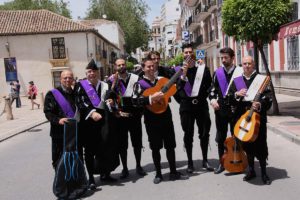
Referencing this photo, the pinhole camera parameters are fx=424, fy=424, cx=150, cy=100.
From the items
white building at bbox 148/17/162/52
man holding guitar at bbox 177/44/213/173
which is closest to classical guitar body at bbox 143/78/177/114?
man holding guitar at bbox 177/44/213/173

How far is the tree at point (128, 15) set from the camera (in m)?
67.4

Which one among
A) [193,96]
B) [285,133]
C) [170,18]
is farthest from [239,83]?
[170,18]

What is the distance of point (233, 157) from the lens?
6246 millimetres

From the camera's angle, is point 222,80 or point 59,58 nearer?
point 222,80

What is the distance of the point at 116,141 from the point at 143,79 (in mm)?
1014

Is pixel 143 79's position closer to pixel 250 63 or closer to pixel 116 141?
pixel 116 141

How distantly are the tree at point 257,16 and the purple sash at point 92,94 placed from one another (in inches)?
281

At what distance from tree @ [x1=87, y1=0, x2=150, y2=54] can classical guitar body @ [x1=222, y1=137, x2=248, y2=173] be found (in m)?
62.3

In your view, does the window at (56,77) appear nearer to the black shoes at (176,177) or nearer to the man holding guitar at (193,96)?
the man holding guitar at (193,96)

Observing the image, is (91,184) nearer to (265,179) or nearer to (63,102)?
(63,102)

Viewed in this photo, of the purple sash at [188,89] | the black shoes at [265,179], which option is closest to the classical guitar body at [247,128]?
the black shoes at [265,179]

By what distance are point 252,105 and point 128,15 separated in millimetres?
64496

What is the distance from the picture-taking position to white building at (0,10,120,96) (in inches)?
1542

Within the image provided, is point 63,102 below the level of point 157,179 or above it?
above
